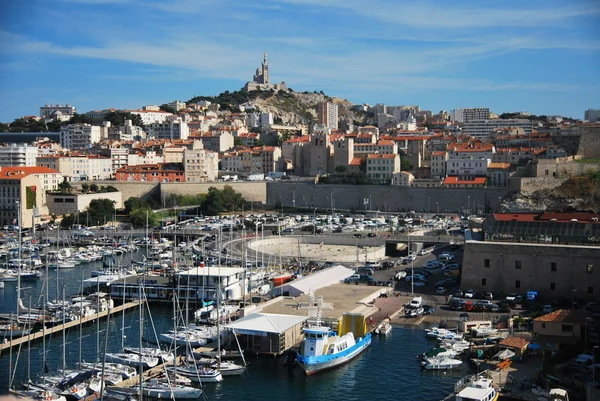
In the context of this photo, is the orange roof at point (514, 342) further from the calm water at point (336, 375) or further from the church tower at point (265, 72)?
the church tower at point (265, 72)

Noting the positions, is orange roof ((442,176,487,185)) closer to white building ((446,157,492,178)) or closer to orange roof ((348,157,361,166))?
white building ((446,157,492,178))

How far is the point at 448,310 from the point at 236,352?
5.59 m

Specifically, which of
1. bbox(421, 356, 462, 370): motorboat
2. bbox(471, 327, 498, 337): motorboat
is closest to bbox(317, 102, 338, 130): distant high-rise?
bbox(471, 327, 498, 337): motorboat

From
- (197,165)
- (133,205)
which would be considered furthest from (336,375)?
(197,165)

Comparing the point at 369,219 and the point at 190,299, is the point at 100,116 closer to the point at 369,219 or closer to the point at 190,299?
the point at 369,219

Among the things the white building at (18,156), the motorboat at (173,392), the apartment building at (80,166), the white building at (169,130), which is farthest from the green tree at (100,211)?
the white building at (169,130)

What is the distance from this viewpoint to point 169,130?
200 feet

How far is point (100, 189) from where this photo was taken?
39.1 metres

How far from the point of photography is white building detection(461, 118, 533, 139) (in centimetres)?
6388

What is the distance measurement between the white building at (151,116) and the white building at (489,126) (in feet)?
87.9

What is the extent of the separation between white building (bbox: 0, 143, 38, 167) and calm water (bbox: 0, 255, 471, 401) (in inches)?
1235

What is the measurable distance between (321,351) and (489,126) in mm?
54201

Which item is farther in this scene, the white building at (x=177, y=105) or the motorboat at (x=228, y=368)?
the white building at (x=177, y=105)

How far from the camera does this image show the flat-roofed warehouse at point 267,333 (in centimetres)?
1458
